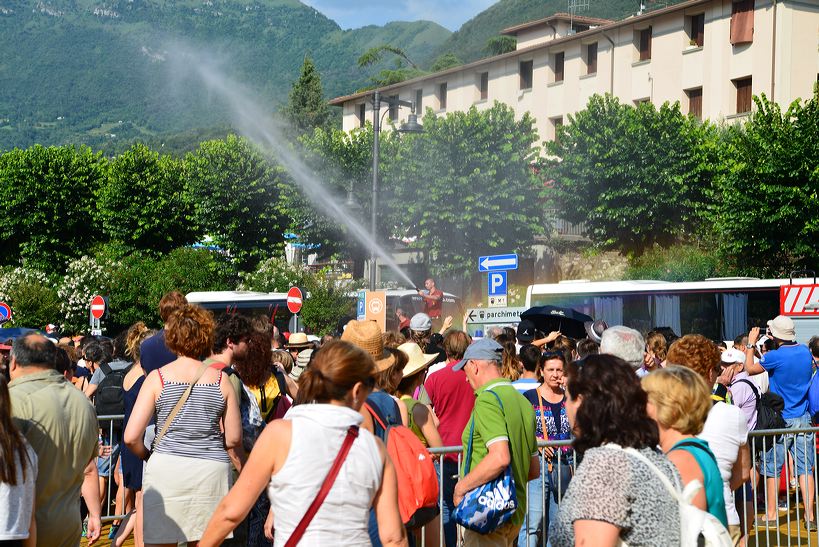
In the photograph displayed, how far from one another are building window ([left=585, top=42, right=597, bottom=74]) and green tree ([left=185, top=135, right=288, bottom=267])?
1708 centimetres

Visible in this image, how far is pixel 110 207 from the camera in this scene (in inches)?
2052

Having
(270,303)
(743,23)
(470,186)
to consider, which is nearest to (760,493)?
A: (270,303)

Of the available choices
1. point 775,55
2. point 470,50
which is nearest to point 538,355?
point 775,55

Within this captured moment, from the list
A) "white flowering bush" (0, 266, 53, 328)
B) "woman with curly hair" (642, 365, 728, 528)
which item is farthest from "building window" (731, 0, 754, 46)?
"woman with curly hair" (642, 365, 728, 528)

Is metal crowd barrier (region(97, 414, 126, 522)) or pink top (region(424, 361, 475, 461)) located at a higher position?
pink top (region(424, 361, 475, 461))

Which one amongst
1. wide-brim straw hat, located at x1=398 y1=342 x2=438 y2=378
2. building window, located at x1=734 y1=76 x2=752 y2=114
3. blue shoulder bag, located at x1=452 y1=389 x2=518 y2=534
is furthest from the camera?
building window, located at x1=734 y1=76 x2=752 y2=114

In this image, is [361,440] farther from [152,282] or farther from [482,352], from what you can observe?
[152,282]

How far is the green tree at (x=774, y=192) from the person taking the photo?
34.2m

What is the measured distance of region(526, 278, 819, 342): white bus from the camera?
24688 mm

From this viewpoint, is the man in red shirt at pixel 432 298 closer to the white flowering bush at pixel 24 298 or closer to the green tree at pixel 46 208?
the white flowering bush at pixel 24 298

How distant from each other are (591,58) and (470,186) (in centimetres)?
1317

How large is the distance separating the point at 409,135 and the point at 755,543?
1595 inches

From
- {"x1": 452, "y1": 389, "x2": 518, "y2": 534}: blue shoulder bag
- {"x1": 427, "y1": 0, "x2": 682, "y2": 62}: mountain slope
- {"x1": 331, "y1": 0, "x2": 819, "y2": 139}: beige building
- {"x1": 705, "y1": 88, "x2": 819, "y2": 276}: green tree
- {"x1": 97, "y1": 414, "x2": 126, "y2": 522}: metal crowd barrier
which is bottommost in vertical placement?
{"x1": 97, "y1": 414, "x2": 126, "y2": 522}: metal crowd barrier

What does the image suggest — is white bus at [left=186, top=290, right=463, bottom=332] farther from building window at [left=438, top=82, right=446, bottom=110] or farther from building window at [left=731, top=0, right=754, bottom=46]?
building window at [left=438, top=82, right=446, bottom=110]
